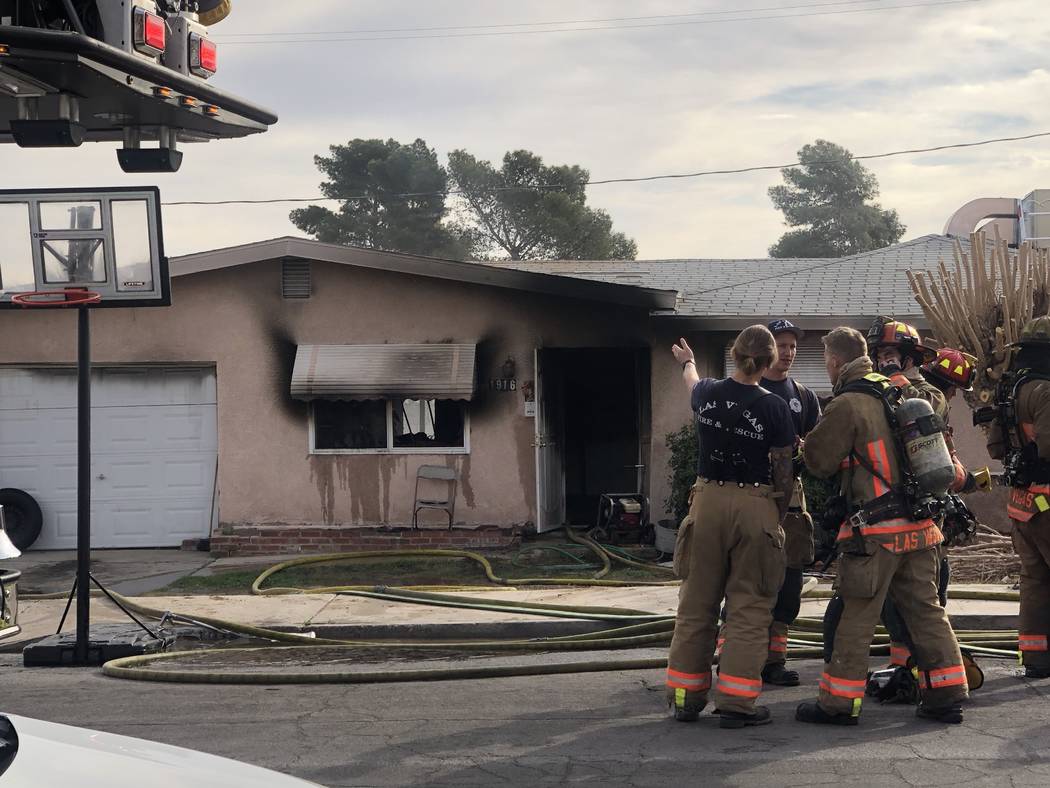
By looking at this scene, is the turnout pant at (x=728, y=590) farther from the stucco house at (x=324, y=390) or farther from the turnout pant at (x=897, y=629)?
the stucco house at (x=324, y=390)

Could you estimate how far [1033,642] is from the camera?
7195mm

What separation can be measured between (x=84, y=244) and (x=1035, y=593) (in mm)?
6456

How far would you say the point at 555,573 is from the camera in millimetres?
12703

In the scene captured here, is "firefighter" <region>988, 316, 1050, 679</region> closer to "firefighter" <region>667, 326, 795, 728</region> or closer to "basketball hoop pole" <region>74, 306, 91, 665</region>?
"firefighter" <region>667, 326, 795, 728</region>

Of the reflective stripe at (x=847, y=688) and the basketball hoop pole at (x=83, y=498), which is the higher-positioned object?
the basketball hoop pole at (x=83, y=498)

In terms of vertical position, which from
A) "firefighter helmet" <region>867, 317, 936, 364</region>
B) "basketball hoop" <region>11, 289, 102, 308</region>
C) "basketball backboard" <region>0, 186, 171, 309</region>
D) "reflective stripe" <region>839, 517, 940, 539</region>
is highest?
"basketball backboard" <region>0, 186, 171, 309</region>

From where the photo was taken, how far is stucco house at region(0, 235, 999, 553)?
47.1 feet

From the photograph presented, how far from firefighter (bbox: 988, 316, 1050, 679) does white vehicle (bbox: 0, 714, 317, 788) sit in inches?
212

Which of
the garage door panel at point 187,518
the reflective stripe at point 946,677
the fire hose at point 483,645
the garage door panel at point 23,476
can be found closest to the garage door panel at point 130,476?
the garage door panel at point 187,518

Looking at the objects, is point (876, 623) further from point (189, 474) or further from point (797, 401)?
point (189, 474)

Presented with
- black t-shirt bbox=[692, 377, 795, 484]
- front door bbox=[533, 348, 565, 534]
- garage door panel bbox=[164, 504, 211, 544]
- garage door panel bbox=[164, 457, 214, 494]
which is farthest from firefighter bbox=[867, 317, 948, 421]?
garage door panel bbox=[164, 504, 211, 544]

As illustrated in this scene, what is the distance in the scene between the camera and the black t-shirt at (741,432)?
20.7 ft

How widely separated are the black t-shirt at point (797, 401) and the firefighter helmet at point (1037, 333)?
128 centimetres

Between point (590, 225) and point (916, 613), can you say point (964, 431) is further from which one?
point (590, 225)
